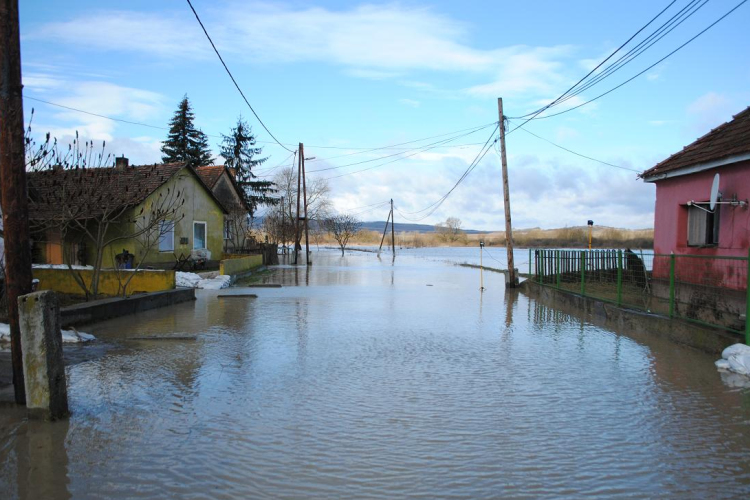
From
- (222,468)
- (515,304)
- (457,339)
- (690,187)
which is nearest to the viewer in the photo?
(222,468)

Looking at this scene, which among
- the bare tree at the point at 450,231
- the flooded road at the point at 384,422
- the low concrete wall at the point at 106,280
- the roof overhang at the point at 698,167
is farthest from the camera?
the bare tree at the point at 450,231

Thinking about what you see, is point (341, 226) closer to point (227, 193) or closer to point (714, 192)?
point (227, 193)

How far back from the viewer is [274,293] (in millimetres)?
20031

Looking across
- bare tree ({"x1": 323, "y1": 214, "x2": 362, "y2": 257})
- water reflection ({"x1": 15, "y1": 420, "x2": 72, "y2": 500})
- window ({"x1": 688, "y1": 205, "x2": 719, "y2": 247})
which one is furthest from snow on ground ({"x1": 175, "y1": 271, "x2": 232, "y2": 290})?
bare tree ({"x1": 323, "y1": 214, "x2": 362, "y2": 257})

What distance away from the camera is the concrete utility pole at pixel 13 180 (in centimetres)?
593

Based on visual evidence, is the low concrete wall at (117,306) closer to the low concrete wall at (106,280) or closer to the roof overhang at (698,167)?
the low concrete wall at (106,280)

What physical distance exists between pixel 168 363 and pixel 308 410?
10.3ft

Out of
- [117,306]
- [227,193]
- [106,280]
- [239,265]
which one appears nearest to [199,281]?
[106,280]

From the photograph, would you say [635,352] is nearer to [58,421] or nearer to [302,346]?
[302,346]

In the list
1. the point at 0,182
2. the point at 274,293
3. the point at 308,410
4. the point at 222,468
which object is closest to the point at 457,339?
the point at 308,410

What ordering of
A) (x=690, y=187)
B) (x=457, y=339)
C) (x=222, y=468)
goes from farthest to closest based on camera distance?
(x=690, y=187) → (x=457, y=339) → (x=222, y=468)

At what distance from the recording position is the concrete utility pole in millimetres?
5934

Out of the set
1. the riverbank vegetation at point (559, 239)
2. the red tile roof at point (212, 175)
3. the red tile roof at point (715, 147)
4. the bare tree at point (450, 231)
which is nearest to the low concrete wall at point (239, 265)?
the red tile roof at point (212, 175)

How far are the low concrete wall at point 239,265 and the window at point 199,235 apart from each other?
2.42m
